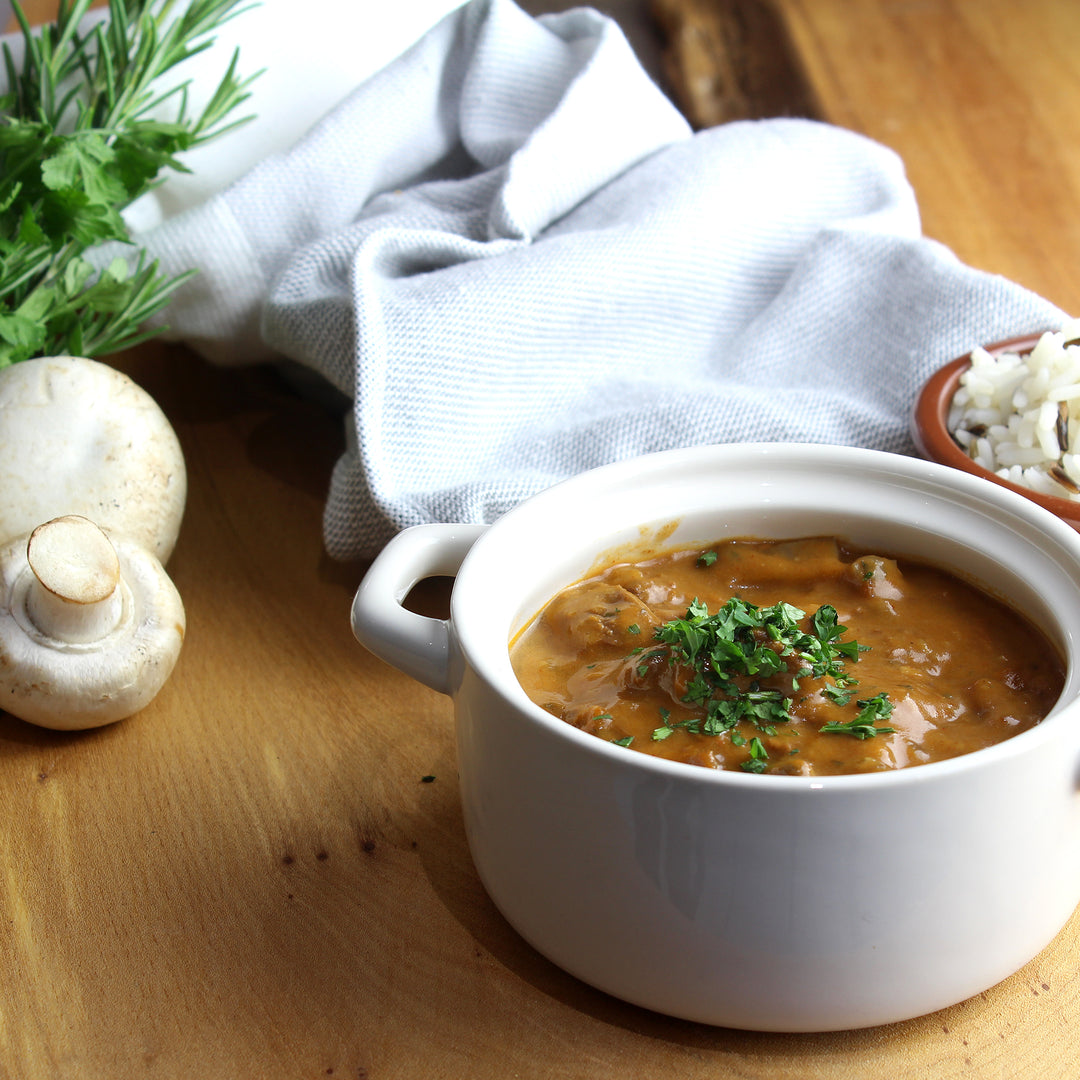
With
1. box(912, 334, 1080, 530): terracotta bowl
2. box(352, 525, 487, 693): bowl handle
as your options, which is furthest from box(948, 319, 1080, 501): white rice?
box(352, 525, 487, 693): bowl handle

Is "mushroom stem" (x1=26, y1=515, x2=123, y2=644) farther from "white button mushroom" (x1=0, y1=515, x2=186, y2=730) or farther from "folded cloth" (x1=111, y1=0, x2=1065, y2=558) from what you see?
"folded cloth" (x1=111, y1=0, x2=1065, y2=558)

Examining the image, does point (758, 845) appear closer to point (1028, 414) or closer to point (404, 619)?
point (404, 619)

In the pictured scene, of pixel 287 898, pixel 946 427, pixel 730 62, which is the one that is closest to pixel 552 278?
pixel 946 427

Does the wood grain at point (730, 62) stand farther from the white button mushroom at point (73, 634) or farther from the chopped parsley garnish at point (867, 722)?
the chopped parsley garnish at point (867, 722)

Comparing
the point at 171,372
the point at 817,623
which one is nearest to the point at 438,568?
the point at 817,623

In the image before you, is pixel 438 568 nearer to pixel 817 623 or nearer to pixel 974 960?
pixel 817 623
